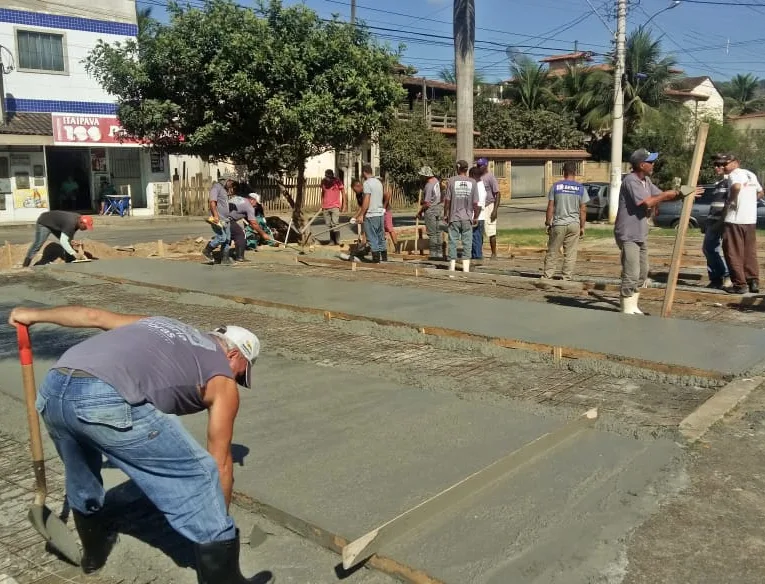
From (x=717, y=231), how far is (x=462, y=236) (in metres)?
3.43

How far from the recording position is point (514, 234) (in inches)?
795

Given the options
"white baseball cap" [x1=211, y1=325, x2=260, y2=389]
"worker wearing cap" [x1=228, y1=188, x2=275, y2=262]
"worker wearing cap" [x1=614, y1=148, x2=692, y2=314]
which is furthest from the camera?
"worker wearing cap" [x1=228, y1=188, x2=275, y2=262]

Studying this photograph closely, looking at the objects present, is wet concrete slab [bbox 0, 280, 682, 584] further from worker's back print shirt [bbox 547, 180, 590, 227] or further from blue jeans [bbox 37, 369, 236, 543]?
worker's back print shirt [bbox 547, 180, 590, 227]

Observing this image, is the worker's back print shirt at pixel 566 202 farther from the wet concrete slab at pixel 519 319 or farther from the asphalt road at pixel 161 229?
the asphalt road at pixel 161 229

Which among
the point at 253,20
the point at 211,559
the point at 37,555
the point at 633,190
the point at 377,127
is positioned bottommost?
the point at 37,555

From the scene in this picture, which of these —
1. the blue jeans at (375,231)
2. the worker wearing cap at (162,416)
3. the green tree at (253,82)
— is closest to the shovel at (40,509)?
the worker wearing cap at (162,416)

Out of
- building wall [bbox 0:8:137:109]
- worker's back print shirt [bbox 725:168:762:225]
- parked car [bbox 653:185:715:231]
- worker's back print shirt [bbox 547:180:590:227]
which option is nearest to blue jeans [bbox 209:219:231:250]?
worker's back print shirt [bbox 547:180:590:227]

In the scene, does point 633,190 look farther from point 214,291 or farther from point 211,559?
point 211,559

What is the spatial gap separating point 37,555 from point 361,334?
4.36 metres

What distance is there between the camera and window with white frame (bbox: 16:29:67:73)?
2531cm

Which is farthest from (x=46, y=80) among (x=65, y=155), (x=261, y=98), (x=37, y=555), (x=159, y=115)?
(x=37, y=555)

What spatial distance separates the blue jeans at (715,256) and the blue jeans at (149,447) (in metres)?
8.02

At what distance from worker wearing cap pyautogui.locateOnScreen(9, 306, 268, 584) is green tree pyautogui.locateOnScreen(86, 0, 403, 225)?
12.7m

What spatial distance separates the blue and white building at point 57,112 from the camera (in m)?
25.0
